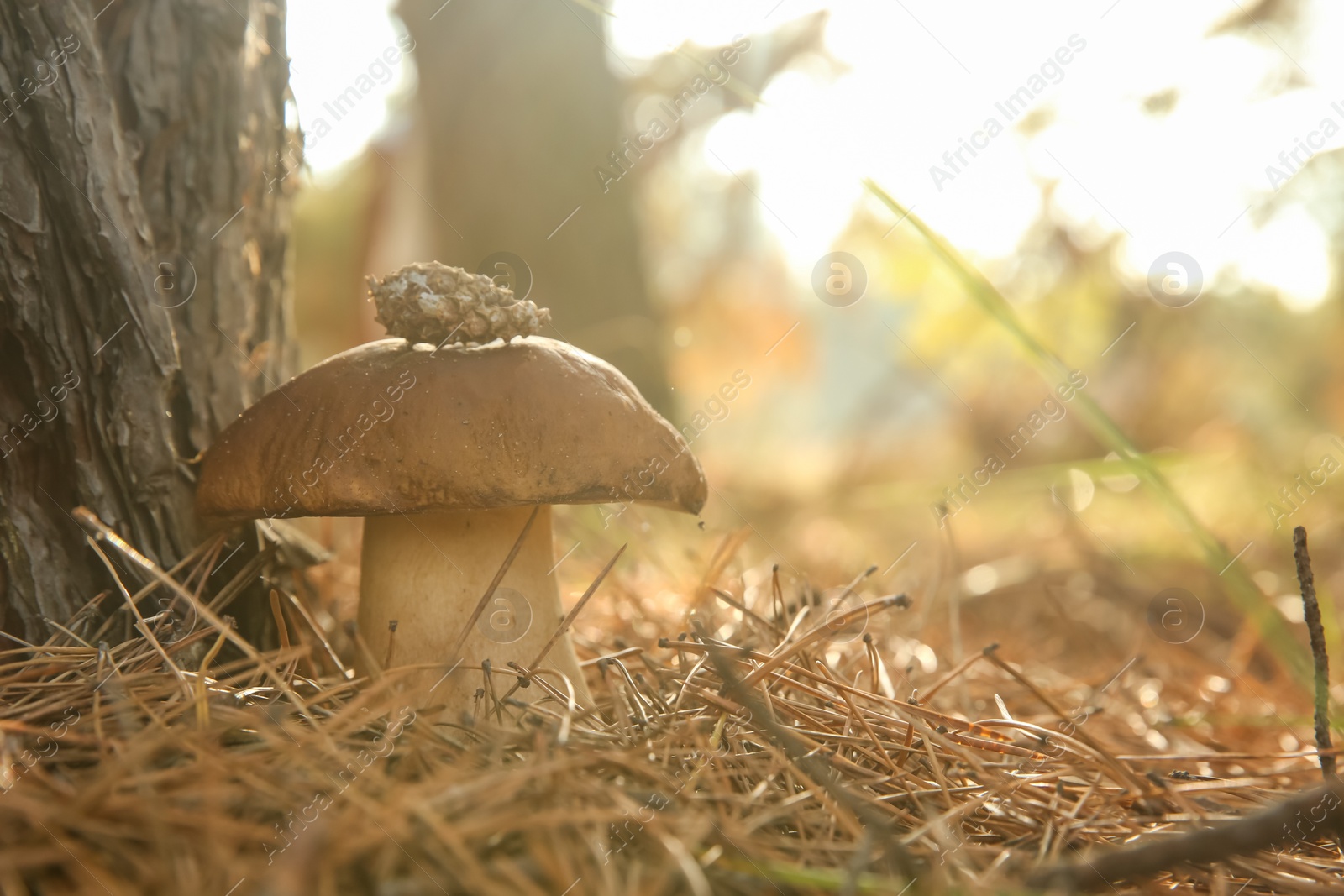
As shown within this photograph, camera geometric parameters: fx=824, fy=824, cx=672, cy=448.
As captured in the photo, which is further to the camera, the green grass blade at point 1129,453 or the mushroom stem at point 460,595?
the mushroom stem at point 460,595

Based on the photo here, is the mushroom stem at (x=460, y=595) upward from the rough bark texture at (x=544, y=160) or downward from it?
downward

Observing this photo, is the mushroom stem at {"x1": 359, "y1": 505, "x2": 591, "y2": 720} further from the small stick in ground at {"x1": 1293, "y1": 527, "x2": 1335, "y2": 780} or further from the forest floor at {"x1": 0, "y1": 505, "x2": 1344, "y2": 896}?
the small stick in ground at {"x1": 1293, "y1": 527, "x2": 1335, "y2": 780}

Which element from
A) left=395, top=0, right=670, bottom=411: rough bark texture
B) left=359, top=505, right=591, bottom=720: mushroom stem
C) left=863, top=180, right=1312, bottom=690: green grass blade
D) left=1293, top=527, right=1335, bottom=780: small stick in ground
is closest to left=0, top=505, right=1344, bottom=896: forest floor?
left=359, top=505, right=591, bottom=720: mushroom stem

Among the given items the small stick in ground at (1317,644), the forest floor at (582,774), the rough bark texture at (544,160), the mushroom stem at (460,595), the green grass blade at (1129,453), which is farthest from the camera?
the rough bark texture at (544,160)

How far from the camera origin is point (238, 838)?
1051 millimetres

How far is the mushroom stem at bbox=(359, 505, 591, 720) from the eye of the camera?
1853 millimetres

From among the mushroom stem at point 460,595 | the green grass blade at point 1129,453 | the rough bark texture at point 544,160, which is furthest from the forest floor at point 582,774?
the rough bark texture at point 544,160

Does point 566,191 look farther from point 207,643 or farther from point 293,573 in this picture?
point 207,643

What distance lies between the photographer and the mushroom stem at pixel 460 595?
1.85 m

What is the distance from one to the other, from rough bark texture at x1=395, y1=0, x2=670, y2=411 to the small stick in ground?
384 centimetres

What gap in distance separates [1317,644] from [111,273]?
2510mm

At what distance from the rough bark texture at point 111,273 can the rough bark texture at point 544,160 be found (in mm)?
3021

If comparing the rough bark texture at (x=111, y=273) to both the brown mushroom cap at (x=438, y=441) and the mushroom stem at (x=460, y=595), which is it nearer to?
the brown mushroom cap at (x=438, y=441)

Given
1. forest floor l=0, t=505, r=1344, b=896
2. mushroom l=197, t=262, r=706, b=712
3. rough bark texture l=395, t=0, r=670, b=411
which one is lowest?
forest floor l=0, t=505, r=1344, b=896
